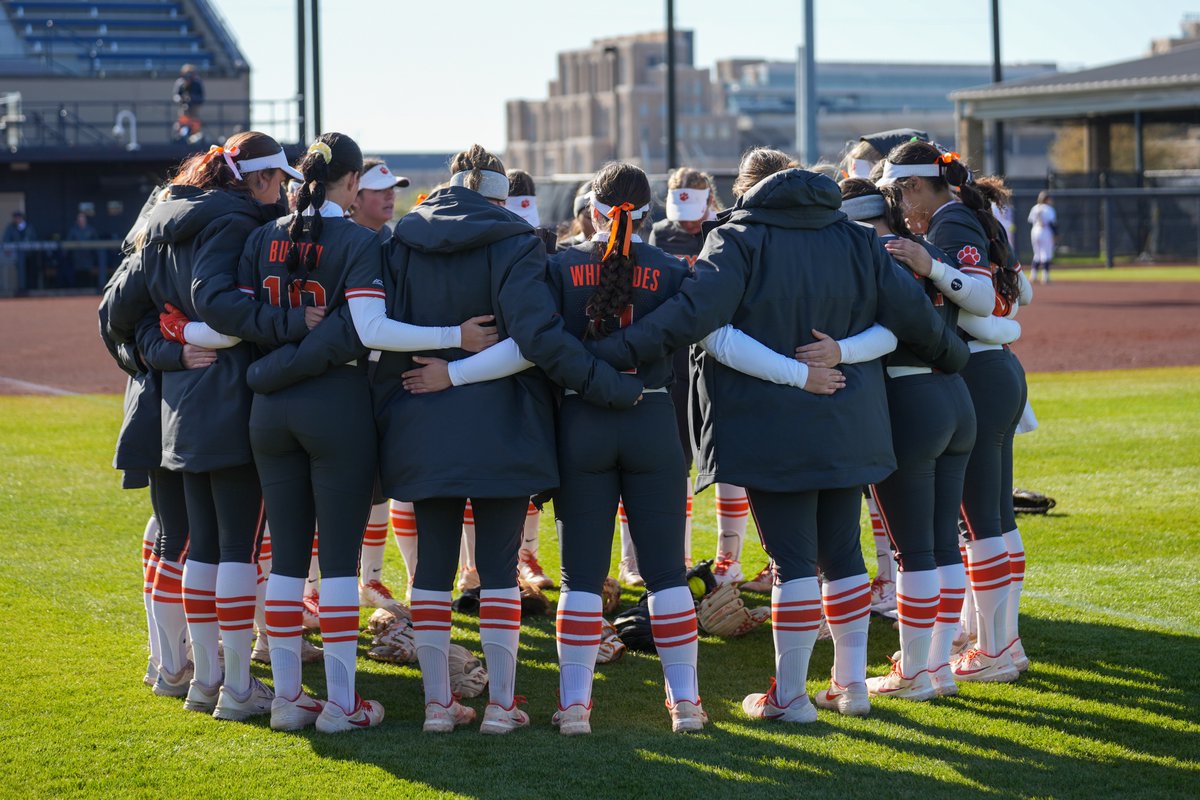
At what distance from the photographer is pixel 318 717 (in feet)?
15.0

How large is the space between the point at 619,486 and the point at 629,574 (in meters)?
2.38

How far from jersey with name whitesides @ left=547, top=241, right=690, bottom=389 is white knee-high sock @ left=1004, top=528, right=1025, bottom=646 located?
1662mm

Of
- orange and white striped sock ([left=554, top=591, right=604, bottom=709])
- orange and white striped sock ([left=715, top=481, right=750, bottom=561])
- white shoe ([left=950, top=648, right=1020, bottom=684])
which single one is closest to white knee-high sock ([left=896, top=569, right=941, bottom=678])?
white shoe ([left=950, top=648, right=1020, bottom=684])

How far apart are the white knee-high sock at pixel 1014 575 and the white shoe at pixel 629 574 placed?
1959 mm

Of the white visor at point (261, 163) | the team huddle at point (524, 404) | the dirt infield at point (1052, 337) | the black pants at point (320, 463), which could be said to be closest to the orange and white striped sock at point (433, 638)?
the team huddle at point (524, 404)

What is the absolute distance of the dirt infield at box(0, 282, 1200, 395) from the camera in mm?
15766

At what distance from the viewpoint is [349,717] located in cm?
456

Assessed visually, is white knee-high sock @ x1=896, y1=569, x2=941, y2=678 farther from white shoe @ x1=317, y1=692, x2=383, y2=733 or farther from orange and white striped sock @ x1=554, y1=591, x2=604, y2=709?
white shoe @ x1=317, y1=692, x2=383, y2=733

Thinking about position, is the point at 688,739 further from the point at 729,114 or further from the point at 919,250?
the point at 729,114

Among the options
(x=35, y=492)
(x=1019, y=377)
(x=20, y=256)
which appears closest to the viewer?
(x=1019, y=377)

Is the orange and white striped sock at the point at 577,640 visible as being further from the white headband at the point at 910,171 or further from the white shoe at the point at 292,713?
the white headband at the point at 910,171

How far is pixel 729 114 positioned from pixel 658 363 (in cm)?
12590

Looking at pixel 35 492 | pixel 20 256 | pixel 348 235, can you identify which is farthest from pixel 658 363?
pixel 20 256

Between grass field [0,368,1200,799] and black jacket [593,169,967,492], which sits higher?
black jacket [593,169,967,492]
